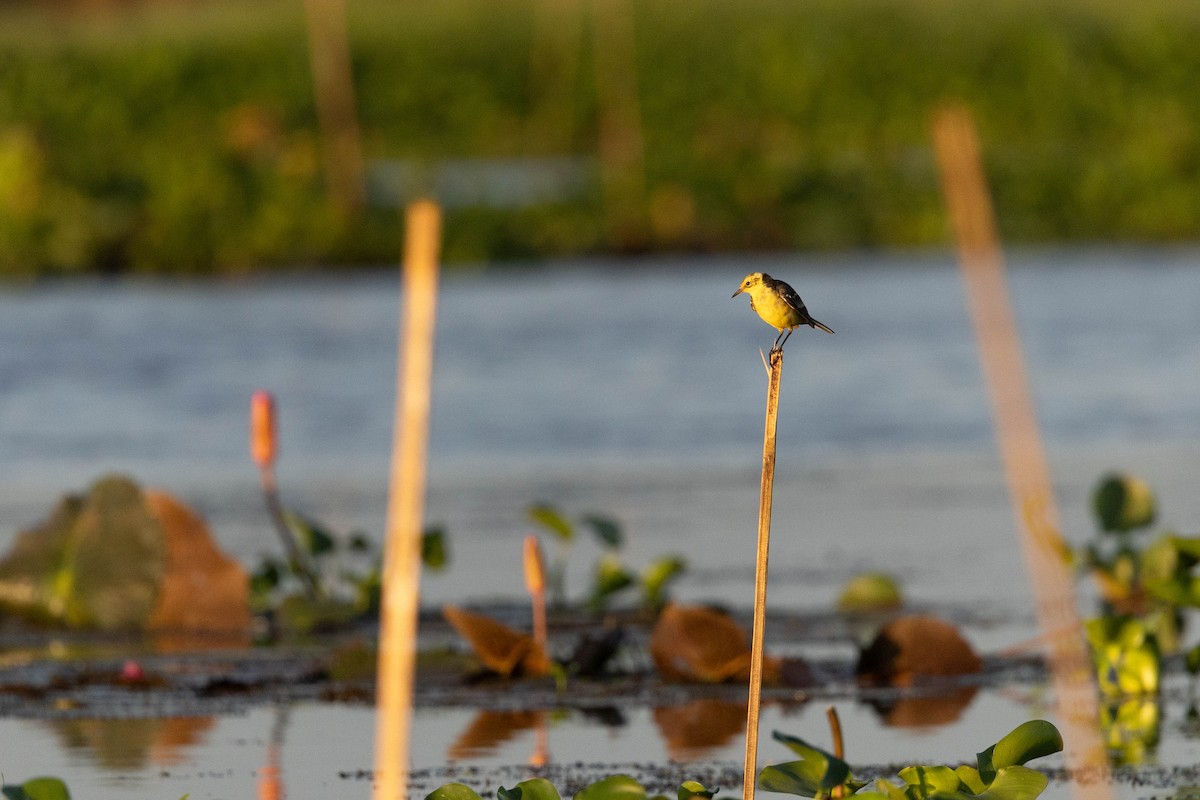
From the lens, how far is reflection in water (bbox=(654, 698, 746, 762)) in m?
6.06

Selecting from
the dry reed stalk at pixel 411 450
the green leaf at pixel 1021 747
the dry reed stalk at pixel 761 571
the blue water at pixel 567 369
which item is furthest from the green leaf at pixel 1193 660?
the blue water at pixel 567 369

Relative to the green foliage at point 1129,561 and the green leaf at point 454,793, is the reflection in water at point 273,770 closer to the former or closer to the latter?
the green leaf at point 454,793

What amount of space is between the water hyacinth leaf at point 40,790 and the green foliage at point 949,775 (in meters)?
1.24

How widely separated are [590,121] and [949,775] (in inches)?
1267

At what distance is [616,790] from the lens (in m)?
4.60

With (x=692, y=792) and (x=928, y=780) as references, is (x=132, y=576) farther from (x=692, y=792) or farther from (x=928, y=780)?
(x=928, y=780)

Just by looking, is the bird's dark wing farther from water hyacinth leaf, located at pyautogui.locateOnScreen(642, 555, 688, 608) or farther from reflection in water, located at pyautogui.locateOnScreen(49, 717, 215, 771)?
water hyacinth leaf, located at pyautogui.locateOnScreen(642, 555, 688, 608)

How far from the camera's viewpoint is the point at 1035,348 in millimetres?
17969

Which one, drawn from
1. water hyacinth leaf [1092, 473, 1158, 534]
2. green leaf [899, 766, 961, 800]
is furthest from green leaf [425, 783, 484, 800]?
water hyacinth leaf [1092, 473, 1158, 534]

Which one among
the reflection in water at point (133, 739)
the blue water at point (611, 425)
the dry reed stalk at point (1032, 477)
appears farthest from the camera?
the blue water at point (611, 425)

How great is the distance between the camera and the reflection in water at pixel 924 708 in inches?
252

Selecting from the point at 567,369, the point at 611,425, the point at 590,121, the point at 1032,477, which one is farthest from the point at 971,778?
the point at 590,121

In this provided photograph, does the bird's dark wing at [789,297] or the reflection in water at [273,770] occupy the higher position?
the bird's dark wing at [789,297]

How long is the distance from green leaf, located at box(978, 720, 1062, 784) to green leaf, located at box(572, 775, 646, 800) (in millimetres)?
660
